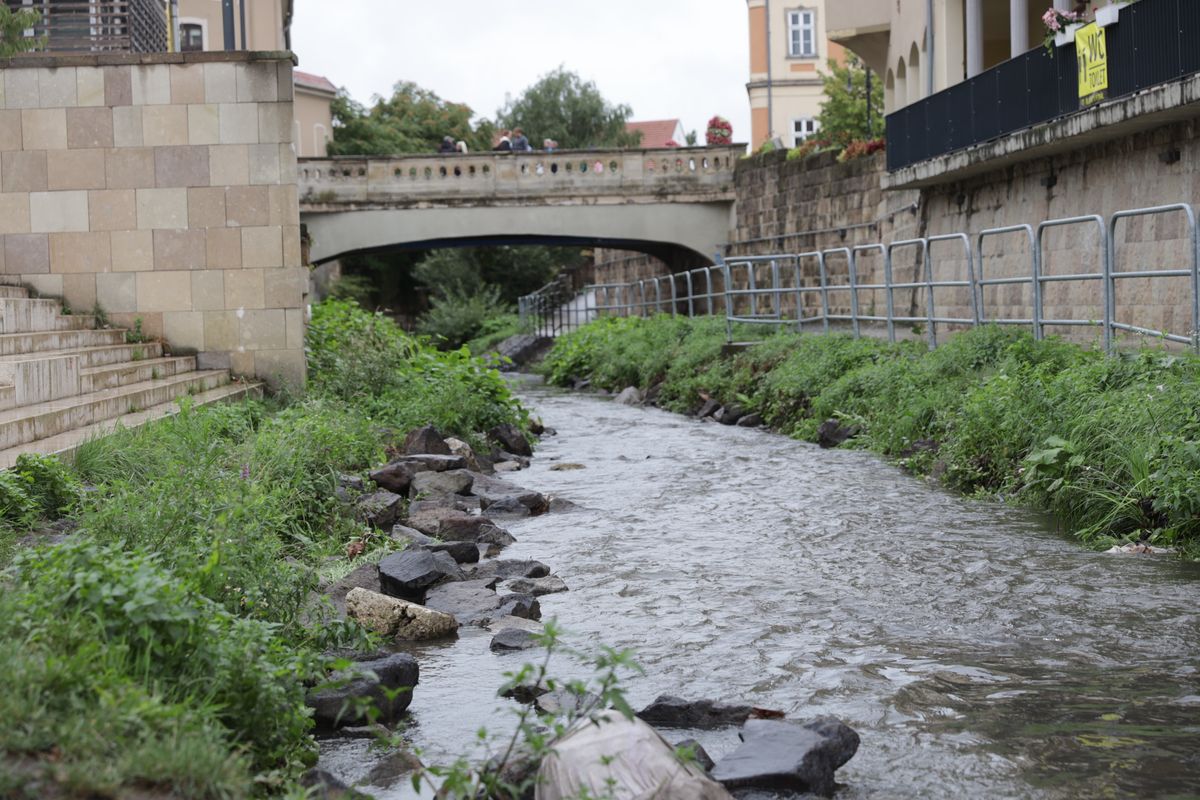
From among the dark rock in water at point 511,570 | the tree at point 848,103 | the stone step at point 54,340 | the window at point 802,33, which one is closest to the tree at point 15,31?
the stone step at point 54,340

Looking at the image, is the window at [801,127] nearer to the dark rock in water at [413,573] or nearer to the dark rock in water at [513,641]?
the dark rock in water at [413,573]

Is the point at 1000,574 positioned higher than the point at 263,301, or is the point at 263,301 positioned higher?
the point at 263,301

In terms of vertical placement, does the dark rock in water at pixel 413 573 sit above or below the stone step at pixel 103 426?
below

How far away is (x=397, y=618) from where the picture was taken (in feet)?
21.5

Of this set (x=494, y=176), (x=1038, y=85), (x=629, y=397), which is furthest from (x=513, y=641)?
(x=494, y=176)

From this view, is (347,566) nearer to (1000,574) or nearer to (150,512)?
(150,512)

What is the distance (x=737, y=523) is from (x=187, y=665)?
19.4 ft

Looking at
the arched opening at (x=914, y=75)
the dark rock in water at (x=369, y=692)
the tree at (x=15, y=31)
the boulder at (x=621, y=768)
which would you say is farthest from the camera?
the arched opening at (x=914, y=75)

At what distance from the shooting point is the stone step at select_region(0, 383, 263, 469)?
26.6 feet

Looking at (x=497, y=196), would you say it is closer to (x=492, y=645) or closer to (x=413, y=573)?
(x=413, y=573)

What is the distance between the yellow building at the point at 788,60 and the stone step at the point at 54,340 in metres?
45.2

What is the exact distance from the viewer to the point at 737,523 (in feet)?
31.9

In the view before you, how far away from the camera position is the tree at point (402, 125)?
187ft

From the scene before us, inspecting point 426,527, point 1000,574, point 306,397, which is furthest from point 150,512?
point 306,397
